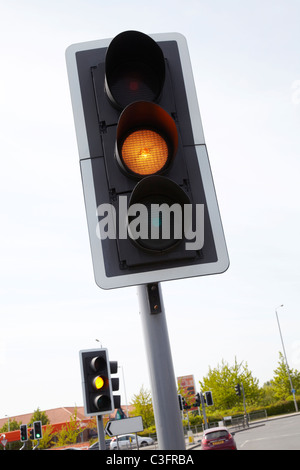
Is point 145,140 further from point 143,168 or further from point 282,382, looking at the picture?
point 282,382

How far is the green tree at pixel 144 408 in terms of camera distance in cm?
4934

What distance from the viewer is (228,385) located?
50.9 m

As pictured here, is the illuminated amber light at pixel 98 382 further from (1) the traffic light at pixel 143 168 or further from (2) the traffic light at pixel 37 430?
(2) the traffic light at pixel 37 430

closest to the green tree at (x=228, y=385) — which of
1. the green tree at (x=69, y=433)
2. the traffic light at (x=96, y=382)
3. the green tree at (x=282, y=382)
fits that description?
the green tree at (x=282, y=382)

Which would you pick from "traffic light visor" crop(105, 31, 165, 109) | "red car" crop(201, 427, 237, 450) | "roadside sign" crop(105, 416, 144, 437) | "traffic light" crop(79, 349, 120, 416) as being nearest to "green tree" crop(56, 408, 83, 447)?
"red car" crop(201, 427, 237, 450)

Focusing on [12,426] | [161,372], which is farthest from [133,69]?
[12,426]

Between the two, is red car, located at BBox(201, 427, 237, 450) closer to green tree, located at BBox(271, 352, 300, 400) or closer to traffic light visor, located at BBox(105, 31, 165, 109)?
traffic light visor, located at BBox(105, 31, 165, 109)

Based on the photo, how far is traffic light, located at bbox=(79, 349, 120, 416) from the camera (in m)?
8.31

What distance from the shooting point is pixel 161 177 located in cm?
192

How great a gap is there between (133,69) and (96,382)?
7.22 meters
